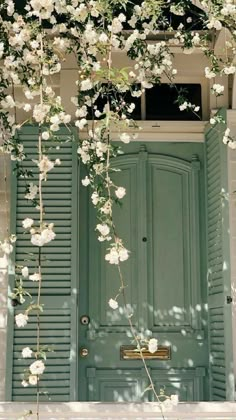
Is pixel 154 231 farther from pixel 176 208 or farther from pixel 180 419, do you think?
pixel 180 419

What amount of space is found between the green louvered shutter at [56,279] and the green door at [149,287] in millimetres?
366

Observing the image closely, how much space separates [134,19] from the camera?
160 inches

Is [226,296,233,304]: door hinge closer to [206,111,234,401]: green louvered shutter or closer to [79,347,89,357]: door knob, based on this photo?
[206,111,234,401]: green louvered shutter

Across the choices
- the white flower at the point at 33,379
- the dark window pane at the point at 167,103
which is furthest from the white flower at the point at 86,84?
the dark window pane at the point at 167,103

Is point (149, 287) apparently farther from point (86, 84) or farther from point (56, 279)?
point (86, 84)

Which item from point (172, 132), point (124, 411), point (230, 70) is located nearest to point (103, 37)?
point (230, 70)

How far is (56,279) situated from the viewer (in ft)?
16.8

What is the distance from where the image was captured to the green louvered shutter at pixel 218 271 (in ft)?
16.5

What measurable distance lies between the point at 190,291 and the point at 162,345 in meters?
0.45

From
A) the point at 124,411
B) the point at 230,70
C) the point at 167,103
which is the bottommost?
the point at 124,411

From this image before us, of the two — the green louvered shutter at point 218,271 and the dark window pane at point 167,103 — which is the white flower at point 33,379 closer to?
the green louvered shutter at point 218,271

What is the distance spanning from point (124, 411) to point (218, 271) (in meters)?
1.61

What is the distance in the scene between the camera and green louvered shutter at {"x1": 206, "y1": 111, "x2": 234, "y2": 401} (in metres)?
5.04

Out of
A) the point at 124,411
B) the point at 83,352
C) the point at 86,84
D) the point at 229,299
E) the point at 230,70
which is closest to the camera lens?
the point at 86,84
